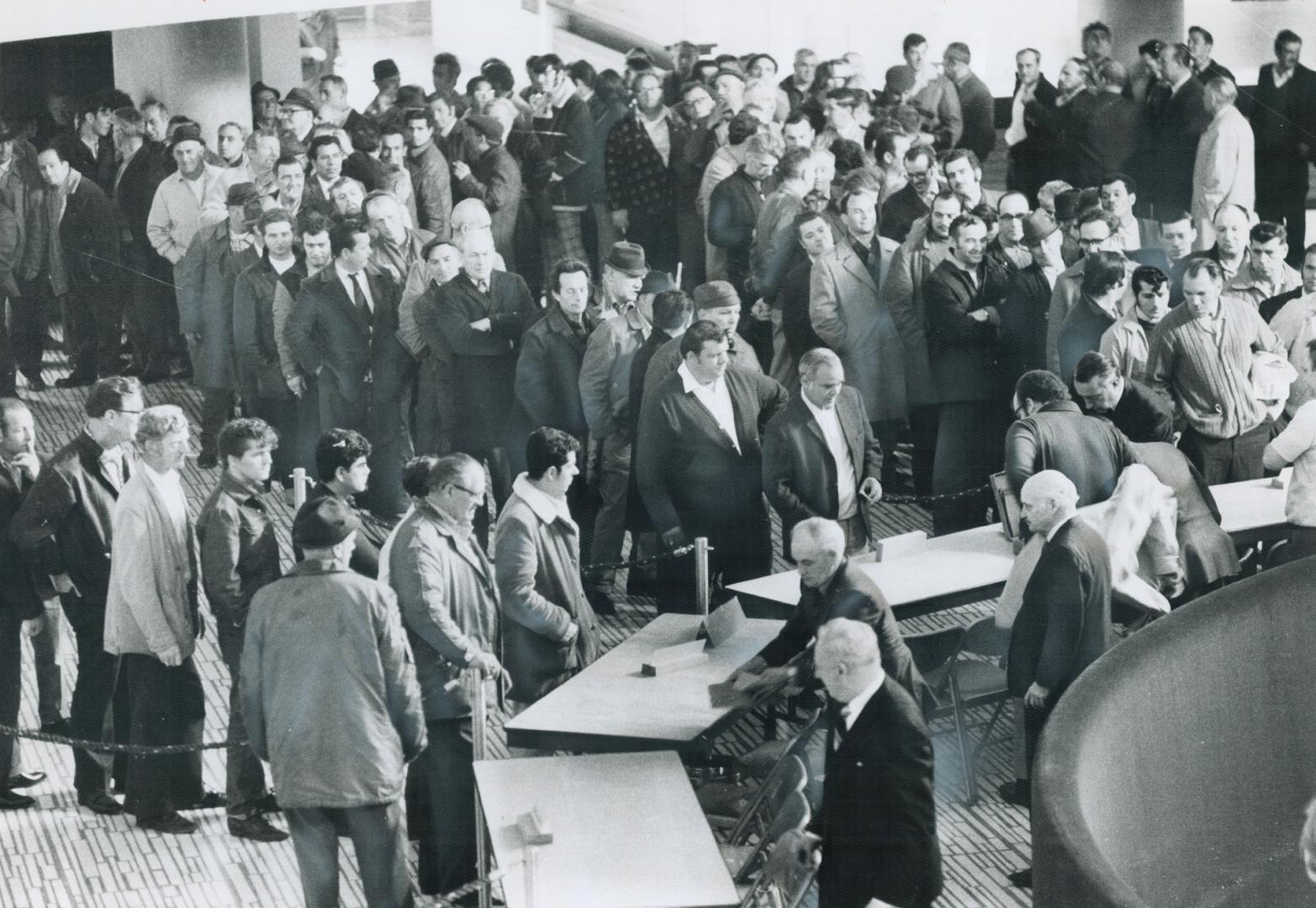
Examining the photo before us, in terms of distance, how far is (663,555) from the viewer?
6.29 m

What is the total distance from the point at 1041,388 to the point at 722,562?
50.2 inches

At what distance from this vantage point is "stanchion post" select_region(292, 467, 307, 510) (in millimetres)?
5734

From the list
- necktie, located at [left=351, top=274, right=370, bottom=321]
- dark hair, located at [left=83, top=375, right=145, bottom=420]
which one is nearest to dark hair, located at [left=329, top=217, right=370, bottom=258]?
necktie, located at [left=351, top=274, right=370, bottom=321]

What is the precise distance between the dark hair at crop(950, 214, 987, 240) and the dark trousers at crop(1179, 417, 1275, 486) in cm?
107

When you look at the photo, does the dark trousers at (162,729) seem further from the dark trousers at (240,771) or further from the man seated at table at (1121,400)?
the man seated at table at (1121,400)

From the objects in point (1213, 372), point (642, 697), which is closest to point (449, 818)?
point (642, 697)

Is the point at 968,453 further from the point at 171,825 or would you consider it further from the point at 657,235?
the point at 171,825

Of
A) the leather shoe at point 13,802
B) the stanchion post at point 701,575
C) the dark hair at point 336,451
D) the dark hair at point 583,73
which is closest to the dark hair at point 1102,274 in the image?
the stanchion post at point 701,575

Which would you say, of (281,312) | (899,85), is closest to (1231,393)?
(899,85)

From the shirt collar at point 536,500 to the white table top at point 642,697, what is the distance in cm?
50

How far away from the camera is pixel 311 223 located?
20.7 feet

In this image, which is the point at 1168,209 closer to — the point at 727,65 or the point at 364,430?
the point at 727,65

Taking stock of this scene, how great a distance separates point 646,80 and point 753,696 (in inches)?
83.0

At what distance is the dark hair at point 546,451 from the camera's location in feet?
19.7
